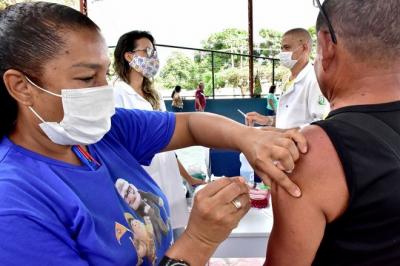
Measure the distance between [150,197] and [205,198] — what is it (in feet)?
1.19

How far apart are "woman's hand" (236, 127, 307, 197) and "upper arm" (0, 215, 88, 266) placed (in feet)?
1.62

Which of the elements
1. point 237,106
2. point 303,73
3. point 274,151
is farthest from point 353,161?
point 237,106

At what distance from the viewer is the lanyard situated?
0.93 m

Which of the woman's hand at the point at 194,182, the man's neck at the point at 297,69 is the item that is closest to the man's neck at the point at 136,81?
the woman's hand at the point at 194,182

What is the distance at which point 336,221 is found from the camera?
0.83 meters

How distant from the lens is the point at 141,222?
96 centimetres

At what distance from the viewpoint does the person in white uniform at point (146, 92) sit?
2.05 m

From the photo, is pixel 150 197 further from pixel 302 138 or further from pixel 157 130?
pixel 302 138

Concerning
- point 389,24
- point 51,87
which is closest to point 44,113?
point 51,87

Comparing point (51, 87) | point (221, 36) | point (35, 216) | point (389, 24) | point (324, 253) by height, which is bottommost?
point (324, 253)

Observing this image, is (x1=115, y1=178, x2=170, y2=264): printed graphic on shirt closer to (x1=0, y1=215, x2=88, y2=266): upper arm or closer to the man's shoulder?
(x1=0, y1=215, x2=88, y2=266): upper arm

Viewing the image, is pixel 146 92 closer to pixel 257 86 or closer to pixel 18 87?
pixel 18 87

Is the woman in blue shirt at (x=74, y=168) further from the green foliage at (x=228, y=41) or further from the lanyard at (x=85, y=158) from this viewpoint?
the green foliage at (x=228, y=41)

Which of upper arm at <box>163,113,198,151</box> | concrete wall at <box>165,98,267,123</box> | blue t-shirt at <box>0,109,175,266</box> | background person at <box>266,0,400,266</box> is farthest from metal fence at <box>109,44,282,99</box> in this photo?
background person at <box>266,0,400,266</box>
